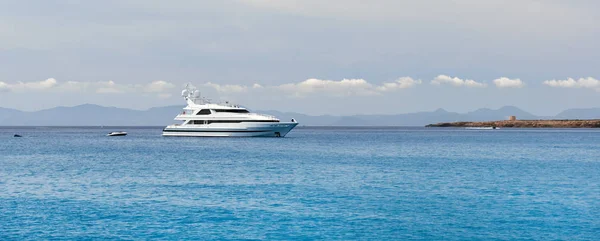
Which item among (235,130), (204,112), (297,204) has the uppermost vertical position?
(204,112)

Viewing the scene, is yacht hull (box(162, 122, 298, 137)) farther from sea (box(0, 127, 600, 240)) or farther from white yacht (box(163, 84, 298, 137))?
sea (box(0, 127, 600, 240))

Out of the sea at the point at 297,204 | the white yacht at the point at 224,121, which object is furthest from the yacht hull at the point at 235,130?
the sea at the point at 297,204

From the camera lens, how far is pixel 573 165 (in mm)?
54531

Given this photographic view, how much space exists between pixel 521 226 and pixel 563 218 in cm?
279

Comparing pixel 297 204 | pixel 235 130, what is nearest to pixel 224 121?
pixel 235 130

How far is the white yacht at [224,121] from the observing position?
9925 centimetres

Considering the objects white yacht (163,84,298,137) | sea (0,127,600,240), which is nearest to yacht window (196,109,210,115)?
white yacht (163,84,298,137)

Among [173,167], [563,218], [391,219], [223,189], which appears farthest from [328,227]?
[173,167]

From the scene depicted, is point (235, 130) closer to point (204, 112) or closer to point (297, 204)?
point (204, 112)

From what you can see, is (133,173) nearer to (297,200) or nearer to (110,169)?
(110,169)

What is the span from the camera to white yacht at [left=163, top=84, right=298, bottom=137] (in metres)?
99.2

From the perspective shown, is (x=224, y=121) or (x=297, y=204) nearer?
(x=297, y=204)

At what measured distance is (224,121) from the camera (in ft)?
327

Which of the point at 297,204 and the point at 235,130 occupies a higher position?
the point at 235,130
